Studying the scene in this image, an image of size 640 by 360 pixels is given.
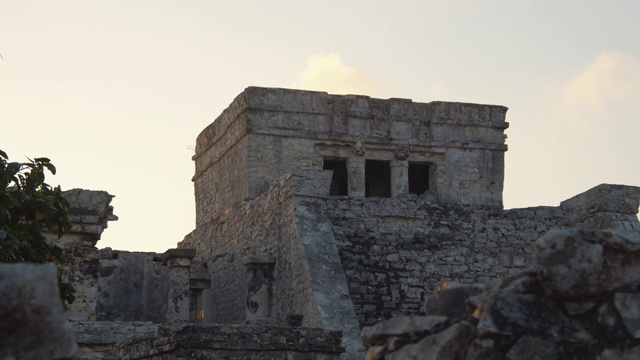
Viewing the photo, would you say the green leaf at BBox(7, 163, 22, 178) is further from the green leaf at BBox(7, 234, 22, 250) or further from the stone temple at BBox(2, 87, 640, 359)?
the stone temple at BBox(2, 87, 640, 359)

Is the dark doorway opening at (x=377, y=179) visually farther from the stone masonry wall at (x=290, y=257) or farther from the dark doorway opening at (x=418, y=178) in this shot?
the stone masonry wall at (x=290, y=257)

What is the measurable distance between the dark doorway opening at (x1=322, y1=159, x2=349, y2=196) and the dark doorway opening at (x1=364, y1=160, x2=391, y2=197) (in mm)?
431

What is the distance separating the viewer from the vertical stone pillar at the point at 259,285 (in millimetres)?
17844

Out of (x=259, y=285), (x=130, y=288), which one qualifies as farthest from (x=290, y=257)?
(x=130, y=288)

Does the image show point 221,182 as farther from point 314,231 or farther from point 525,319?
point 525,319

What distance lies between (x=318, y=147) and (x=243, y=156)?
4.65 ft

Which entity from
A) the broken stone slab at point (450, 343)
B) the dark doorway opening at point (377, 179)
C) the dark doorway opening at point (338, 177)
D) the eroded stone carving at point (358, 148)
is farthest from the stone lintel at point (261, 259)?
the broken stone slab at point (450, 343)

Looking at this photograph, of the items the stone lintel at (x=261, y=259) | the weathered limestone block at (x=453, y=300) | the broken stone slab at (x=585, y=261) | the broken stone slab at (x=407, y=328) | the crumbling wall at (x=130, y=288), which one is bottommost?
Result: the broken stone slab at (x=407, y=328)

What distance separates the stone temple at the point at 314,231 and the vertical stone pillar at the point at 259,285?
0.02 metres

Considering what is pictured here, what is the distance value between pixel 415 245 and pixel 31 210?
27.5 feet

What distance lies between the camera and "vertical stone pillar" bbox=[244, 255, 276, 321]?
17.8 m

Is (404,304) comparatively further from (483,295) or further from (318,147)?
(483,295)

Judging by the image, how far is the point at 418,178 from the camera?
23969mm

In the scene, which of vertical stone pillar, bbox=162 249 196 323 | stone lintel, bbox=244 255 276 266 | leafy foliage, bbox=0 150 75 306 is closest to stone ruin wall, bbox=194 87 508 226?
stone lintel, bbox=244 255 276 266
